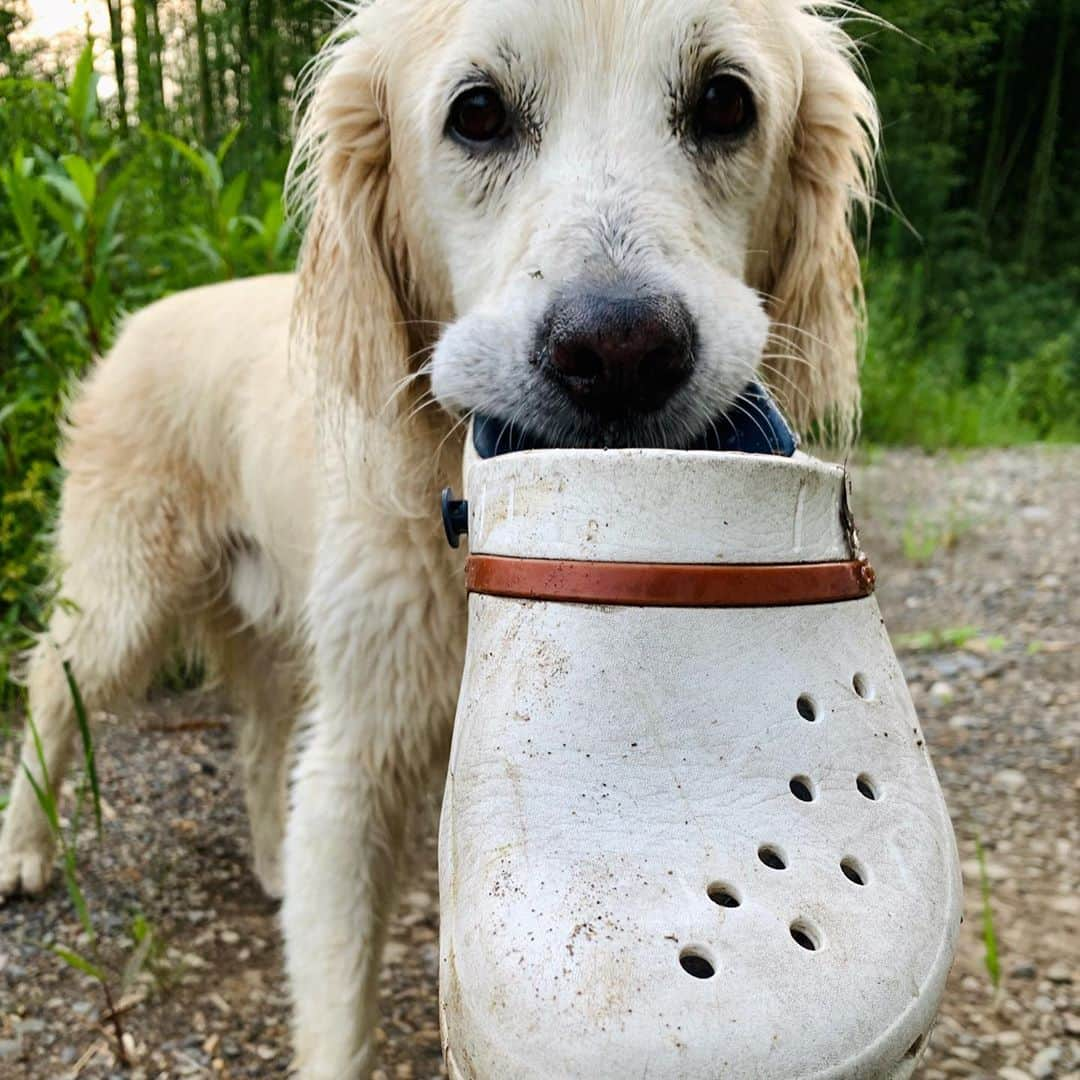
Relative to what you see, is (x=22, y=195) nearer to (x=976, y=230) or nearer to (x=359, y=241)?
(x=359, y=241)

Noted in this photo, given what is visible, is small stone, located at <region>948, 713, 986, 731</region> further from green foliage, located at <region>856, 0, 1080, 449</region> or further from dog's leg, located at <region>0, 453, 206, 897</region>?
dog's leg, located at <region>0, 453, 206, 897</region>

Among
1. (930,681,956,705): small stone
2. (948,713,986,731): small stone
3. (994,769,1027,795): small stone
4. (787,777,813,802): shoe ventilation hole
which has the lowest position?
(930,681,956,705): small stone

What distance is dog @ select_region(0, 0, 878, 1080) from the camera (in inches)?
59.2

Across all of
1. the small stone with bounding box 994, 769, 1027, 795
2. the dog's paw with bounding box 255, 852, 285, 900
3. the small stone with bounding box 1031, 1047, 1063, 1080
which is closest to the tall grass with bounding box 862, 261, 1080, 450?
the small stone with bounding box 994, 769, 1027, 795

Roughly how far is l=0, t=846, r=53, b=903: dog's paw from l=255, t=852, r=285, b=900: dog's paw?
0.51m

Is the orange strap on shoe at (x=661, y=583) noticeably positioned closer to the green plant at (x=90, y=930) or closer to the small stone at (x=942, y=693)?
the green plant at (x=90, y=930)

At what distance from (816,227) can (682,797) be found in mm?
1353

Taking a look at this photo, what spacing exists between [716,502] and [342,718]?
1250mm

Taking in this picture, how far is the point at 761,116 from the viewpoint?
185cm

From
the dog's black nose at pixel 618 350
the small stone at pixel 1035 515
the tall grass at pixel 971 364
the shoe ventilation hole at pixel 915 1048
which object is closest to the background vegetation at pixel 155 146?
the tall grass at pixel 971 364

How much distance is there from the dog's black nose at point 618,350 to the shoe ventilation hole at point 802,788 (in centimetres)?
52

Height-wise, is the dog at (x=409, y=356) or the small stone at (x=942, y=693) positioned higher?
the dog at (x=409, y=356)

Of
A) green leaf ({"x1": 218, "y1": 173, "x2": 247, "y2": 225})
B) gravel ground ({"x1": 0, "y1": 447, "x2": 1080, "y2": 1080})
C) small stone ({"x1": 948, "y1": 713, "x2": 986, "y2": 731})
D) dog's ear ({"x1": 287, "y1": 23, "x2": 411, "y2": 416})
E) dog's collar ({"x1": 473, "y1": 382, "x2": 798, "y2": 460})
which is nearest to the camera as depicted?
dog's collar ({"x1": 473, "y1": 382, "x2": 798, "y2": 460})

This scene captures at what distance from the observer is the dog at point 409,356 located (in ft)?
4.94
